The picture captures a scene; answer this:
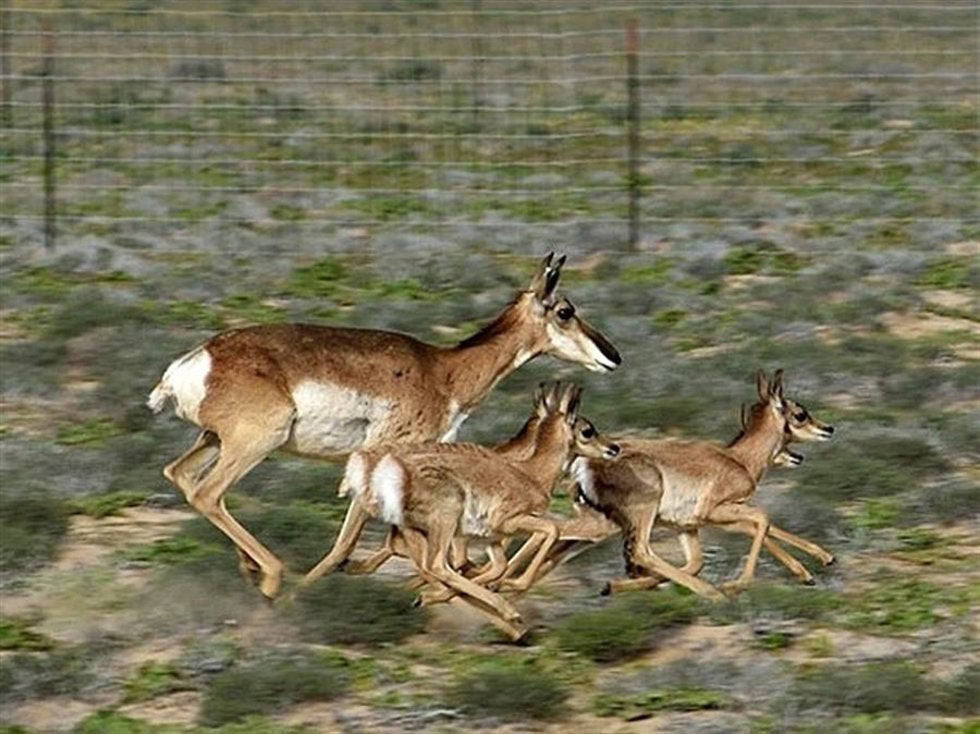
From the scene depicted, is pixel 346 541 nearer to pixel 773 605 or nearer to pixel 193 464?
pixel 193 464

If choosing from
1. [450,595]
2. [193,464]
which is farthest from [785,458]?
[193,464]

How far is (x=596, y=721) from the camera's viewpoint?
26.2 ft

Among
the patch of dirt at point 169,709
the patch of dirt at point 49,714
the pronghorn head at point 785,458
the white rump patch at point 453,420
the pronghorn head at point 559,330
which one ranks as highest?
the pronghorn head at point 559,330

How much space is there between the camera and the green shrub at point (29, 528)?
9922 mm

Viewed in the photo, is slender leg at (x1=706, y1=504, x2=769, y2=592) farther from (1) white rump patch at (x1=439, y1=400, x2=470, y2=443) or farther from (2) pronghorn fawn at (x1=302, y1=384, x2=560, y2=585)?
(1) white rump patch at (x1=439, y1=400, x2=470, y2=443)

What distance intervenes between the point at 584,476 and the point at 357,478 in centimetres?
97

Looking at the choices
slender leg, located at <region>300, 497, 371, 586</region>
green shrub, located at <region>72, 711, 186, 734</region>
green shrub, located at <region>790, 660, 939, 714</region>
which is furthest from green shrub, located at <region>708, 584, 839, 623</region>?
green shrub, located at <region>72, 711, 186, 734</region>

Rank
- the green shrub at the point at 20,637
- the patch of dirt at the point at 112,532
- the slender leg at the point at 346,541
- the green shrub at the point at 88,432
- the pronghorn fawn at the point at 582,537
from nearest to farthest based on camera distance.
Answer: the green shrub at the point at 20,637, the slender leg at the point at 346,541, the pronghorn fawn at the point at 582,537, the patch of dirt at the point at 112,532, the green shrub at the point at 88,432

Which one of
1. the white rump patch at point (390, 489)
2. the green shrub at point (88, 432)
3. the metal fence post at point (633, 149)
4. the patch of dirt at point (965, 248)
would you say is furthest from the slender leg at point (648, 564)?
the metal fence post at point (633, 149)

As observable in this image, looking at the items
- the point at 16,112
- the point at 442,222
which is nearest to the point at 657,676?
the point at 442,222

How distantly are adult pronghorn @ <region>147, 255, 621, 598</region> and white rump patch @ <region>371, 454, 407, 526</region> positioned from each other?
0.68m

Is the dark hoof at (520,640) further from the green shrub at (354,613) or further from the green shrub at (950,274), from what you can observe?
the green shrub at (950,274)

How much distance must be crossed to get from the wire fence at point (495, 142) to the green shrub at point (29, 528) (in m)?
7.23

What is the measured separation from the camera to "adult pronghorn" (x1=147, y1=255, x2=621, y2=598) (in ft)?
31.3
